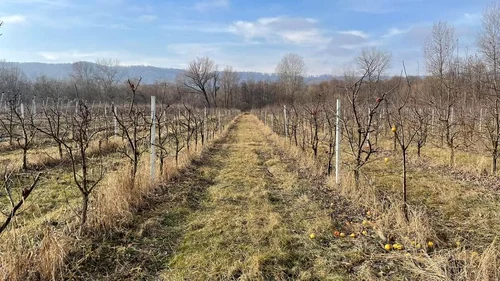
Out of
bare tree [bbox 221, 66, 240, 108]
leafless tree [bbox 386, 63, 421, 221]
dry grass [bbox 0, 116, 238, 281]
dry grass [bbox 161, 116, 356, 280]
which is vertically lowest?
dry grass [bbox 161, 116, 356, 280]

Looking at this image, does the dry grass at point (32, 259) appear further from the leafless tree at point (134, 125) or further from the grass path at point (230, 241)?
the leafless tree at point (134, 125)

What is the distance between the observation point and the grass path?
9.90 feet

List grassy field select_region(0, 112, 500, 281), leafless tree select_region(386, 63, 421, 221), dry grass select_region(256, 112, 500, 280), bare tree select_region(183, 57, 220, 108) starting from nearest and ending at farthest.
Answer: dry grass select_region(256, 112, 500, 280) → grassy field select_region(0, 112, 500, 281) → leafless tree select_region(386, 63, 421, 221) → bare tree select_region(183, 57, 220, 108)

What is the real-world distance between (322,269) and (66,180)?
19.9 feet

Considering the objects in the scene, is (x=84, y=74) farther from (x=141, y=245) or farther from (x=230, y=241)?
(x=230, y=241)

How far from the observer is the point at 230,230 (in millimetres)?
4000

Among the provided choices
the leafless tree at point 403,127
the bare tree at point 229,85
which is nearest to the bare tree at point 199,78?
the bare tree at point 229,85

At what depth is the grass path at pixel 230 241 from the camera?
302cm

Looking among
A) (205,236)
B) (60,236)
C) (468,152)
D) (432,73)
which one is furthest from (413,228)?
(432,73)

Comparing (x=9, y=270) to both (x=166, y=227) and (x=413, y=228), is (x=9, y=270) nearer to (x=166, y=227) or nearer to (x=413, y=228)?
(x=166, y=227)

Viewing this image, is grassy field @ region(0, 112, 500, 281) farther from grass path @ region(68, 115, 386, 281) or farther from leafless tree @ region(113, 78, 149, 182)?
leafless tree @ region(113, 78, 149, 182)

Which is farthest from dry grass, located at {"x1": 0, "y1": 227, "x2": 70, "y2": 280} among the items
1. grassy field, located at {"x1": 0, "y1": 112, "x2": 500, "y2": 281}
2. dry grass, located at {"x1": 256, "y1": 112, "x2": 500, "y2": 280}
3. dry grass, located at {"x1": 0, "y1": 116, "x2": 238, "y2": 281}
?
dry grass, located at {"x1": 256, "y1": 112, "x2": 500, "y2": 280}

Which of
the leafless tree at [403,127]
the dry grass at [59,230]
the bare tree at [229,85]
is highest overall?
the bare tree at [229,85]

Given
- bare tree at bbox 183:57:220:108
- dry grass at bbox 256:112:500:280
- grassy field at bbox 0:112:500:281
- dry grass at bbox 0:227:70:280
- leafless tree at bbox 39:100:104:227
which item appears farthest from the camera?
bare tree at bbox 183:57:220:108
